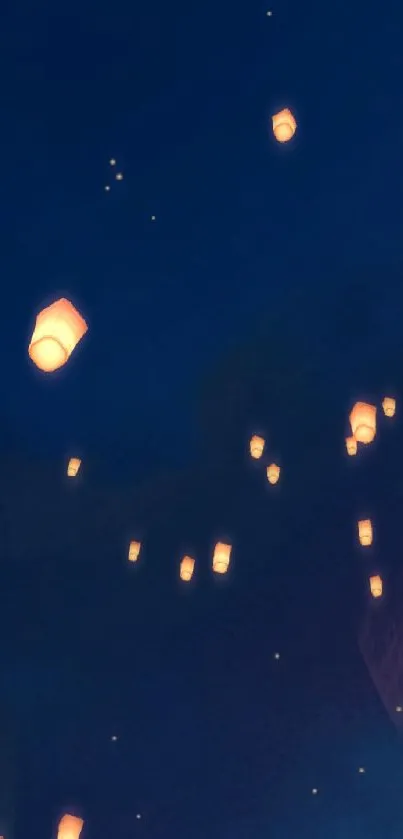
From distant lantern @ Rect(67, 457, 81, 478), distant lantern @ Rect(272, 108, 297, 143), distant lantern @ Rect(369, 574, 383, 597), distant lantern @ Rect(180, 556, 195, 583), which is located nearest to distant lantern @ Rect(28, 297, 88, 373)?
distant lantern @ Rect(272, 108, 297, 143)

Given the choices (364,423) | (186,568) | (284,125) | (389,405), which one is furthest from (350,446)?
(364,423)

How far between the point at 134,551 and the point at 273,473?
2.93m

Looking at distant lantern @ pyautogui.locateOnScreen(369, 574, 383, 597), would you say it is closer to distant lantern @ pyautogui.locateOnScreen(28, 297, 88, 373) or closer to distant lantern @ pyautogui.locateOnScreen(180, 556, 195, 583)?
distant lantern @ pyautogui.locateOnScreen(180, 556, 195, 583)

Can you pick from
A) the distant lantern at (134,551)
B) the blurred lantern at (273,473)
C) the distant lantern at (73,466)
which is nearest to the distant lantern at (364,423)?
the blurred lantern at (273,473)

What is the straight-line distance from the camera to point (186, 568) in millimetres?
14375

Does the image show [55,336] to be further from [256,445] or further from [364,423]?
[256,445]

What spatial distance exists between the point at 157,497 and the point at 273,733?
189 inches

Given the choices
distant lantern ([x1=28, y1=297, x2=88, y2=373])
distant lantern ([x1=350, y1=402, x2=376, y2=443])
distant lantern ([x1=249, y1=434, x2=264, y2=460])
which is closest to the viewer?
distant lantern ([x1=28, y1=297, x2=88, y2=373])

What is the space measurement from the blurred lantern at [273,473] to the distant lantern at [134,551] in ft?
A: 8.77

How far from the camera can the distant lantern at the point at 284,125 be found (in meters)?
7.68

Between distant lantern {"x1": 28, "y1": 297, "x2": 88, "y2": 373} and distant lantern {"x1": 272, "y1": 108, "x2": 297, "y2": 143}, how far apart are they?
473 cm

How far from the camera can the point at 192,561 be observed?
14523mm

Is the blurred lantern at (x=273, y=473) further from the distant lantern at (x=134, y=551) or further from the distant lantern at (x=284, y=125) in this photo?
the distant lantern at (x=284, y=125)

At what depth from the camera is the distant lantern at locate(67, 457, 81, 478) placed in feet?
42.1
